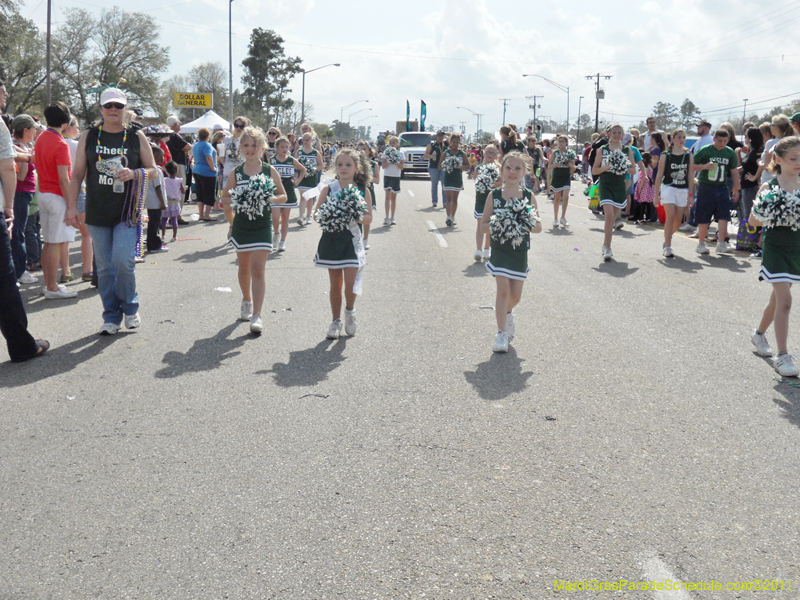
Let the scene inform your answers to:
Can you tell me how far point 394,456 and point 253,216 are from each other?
11.6 feet

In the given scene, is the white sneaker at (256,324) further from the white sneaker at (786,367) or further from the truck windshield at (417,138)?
the truck windshield at (417,138)

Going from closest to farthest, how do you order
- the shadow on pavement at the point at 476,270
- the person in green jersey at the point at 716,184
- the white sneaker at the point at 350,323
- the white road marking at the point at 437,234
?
the white sneaker at the point at 350,323 < the shadow on pavement at the point at 476,270 < the person in green jersey at the point at 716,184 < the white road marking at the point at 437,234

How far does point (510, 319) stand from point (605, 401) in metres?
1.60

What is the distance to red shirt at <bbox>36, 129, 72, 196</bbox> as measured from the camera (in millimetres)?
8227

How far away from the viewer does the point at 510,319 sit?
6695 mm

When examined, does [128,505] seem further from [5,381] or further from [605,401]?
[605,401]

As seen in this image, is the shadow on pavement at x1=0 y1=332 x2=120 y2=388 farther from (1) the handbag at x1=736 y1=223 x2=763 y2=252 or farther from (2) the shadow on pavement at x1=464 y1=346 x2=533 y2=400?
(1) the handbag at x1=736 y1=223 x2=763 y2=252

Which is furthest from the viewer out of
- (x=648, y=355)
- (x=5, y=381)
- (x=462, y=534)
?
(x=648, y=355)

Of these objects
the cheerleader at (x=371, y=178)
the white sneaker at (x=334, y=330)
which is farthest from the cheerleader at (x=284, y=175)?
the white sneaker at (x=334, y=330)

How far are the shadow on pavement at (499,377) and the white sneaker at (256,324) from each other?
84.6 inches

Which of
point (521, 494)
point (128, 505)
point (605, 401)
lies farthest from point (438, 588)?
point (605, 401)

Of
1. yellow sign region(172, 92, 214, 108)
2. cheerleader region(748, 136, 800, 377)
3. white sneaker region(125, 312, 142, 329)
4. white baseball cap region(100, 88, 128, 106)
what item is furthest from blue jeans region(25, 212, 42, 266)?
yellow sign region(172, 92, 214, 108)

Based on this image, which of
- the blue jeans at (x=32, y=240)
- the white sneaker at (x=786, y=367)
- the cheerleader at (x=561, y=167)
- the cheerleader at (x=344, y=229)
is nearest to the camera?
the white sneaker at (x=786, y=367)

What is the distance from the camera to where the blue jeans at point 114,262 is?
6.84m
